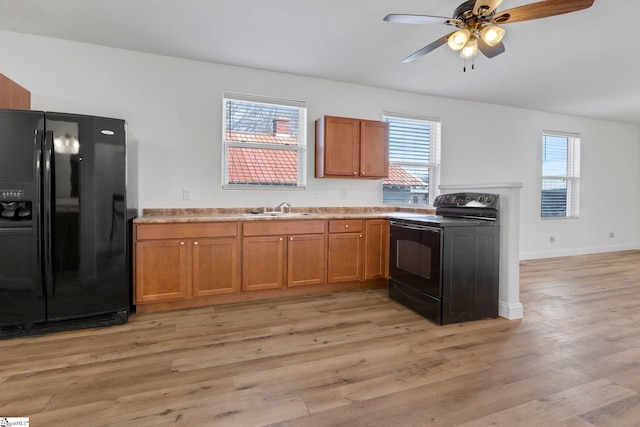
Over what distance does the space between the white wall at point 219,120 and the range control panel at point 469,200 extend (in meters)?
1.25

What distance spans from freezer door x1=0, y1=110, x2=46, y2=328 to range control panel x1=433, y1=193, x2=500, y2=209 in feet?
11.8

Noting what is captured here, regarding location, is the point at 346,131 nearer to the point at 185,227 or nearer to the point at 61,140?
the point at 185,227

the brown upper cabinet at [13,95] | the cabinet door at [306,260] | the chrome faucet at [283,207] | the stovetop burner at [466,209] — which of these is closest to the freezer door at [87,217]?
the brown upper cabinet at [13,95]

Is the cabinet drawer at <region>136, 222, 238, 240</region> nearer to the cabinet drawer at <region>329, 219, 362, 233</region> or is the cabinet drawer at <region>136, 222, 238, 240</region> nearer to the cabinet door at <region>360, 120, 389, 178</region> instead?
the cabinet drawer at <region>329, 219, 362, 233</region>

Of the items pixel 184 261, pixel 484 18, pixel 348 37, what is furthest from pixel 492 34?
pixel 184 261

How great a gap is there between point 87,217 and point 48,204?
10.6 inches

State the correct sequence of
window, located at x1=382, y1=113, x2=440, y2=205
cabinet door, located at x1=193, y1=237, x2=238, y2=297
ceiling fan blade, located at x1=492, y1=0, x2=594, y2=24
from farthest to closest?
window, located at x1=382, y1=113, x2=440, y2=205 < cabinet door, located at x1=193, y1=237, x2=238, y2=297 < ceiling fan blade, located at x1=492, y1=0, x2=594, y2=24

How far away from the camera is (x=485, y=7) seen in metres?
2.15

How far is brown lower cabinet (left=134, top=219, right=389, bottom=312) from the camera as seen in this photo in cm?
292

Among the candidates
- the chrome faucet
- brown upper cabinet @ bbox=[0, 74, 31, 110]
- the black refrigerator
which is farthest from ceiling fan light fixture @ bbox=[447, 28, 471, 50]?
brown upper cabinet @ bbox=[0, 74, 31, 110]

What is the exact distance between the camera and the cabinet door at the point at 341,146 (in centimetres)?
385

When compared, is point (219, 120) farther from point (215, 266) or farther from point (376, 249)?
point (376, 249)

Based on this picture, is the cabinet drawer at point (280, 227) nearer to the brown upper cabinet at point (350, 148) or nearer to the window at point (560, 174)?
the brown upper cabinet at point (350, 148)

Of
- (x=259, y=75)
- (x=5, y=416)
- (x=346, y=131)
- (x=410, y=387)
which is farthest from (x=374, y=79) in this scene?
(x=5, y=416)
